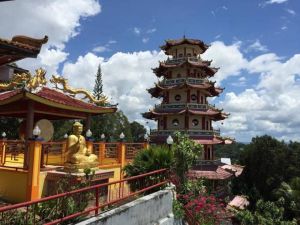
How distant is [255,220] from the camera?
1847cm

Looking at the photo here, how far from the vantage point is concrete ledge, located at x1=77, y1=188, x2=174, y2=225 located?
8531mm

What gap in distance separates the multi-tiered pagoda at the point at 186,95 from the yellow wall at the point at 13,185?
23.0 metres

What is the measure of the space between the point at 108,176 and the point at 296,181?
666 inches

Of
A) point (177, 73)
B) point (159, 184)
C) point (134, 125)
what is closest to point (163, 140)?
point (177, 73)

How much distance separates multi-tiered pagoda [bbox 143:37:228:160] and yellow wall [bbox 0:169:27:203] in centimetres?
2297

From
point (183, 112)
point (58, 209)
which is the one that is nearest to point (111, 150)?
point (58, 209)

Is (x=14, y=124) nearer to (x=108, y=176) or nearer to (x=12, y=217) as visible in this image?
(x=108, y=176)

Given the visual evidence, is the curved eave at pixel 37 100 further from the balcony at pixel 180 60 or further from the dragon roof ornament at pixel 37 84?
the balcony at pixel 180 60

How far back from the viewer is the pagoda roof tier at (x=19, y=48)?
7539mm

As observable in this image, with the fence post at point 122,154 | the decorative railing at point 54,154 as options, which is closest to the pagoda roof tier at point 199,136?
the fence post at point 122,154

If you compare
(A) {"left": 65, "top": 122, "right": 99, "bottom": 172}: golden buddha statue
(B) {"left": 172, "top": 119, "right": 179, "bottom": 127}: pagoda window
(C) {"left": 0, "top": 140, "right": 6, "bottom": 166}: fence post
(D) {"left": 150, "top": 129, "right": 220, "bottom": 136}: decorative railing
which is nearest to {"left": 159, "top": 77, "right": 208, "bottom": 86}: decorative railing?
(B) {"left": 172, "top": 119, "right": 179, "bottom": 127}: pagoda window

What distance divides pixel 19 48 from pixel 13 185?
6.58 m

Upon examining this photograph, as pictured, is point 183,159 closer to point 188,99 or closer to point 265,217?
point 265,217

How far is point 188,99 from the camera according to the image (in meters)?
36.2
